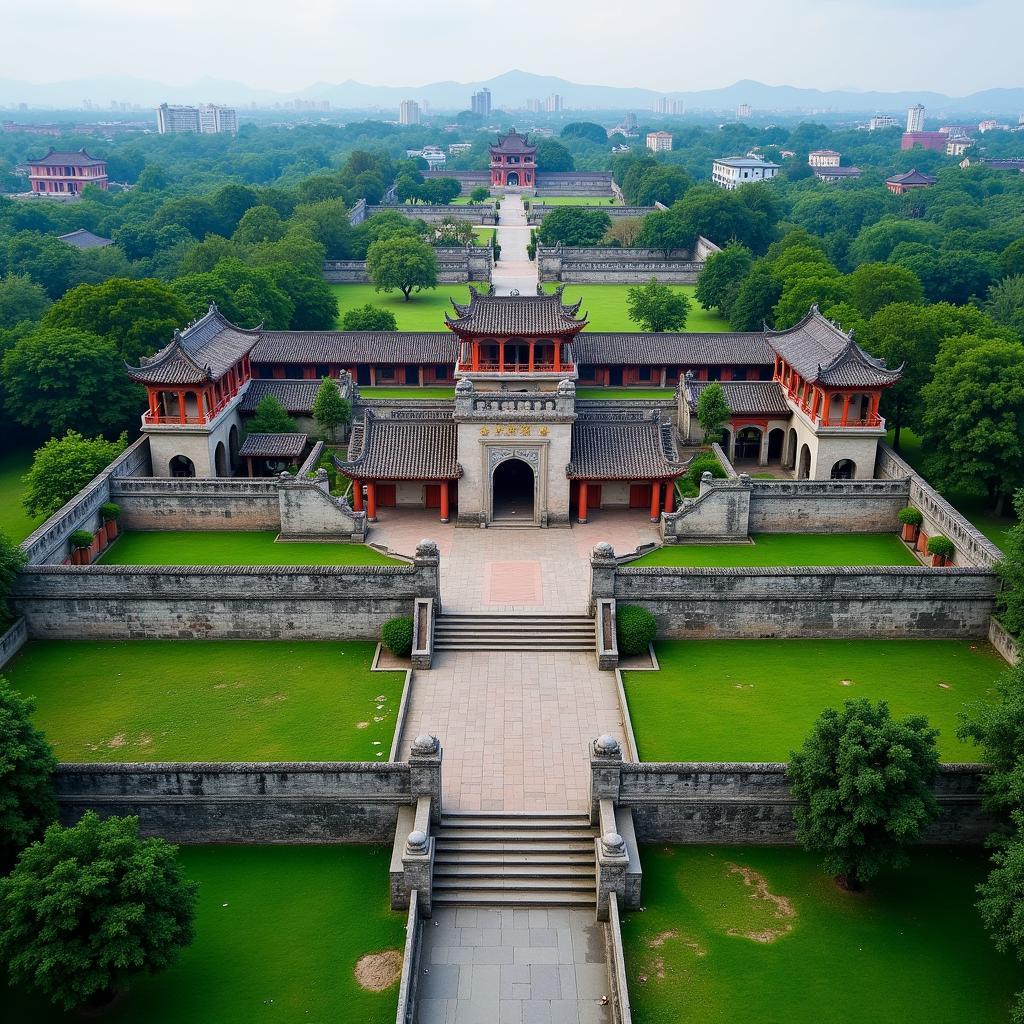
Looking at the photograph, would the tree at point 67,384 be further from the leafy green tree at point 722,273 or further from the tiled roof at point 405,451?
the leafy green tree at point 722,273

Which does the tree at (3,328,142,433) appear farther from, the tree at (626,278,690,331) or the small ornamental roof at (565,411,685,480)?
the tree at (626,278,690,331)

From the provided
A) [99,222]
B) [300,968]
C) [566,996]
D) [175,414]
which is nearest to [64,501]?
[175,414]

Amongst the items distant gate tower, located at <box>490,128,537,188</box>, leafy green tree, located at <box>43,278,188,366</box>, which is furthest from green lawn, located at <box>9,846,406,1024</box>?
distant gate tower, located at <box>490,128,537,188</box>

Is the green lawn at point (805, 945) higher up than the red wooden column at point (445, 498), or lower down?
lower down

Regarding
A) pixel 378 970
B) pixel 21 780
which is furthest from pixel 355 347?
pixel 378 970

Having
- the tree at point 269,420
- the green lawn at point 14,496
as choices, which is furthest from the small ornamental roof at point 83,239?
the tree at point 269,420

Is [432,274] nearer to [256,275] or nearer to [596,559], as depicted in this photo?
[256,275]
